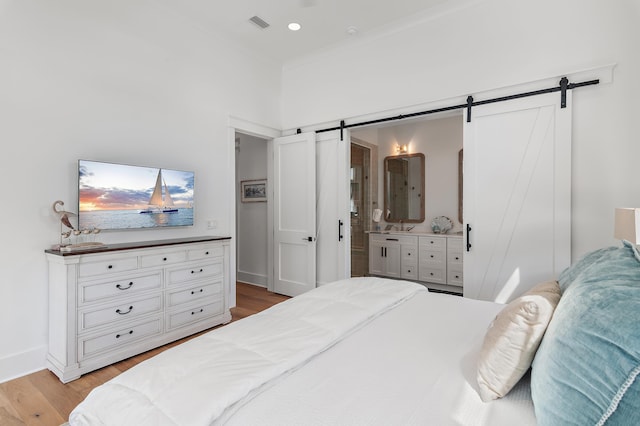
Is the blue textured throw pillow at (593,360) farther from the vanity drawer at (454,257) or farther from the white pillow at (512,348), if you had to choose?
the vanity drawer at (454,257)

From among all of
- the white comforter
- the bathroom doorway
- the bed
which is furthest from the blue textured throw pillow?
the bathroom doorway

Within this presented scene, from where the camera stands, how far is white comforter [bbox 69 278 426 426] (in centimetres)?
91

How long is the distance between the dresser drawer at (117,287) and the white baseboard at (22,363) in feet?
2.04

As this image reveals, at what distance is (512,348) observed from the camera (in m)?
1.01

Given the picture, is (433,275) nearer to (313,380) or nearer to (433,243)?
(433,243)

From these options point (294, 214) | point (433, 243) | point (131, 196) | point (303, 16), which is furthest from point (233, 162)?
point (433, 243)

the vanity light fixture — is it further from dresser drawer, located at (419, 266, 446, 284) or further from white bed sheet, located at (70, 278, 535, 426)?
white bed sheet, located at (70, 278, 535, 426)

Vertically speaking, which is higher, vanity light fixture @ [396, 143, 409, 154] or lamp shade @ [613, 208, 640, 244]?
vanity light fixture @ [396, 143, 409, 154]

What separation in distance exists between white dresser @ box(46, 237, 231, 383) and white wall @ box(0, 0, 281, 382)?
0.66ft

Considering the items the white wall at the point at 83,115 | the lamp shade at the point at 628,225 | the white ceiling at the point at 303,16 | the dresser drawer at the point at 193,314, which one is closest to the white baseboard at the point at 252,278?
the white wall at the point at 83,115

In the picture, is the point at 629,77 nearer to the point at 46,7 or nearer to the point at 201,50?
the point at 201,50

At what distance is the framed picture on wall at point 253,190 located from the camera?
506cm

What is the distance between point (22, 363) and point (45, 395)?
475 millimetres

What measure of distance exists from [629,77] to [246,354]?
3470 mm
